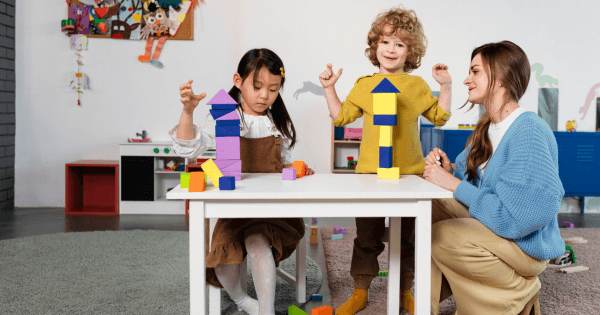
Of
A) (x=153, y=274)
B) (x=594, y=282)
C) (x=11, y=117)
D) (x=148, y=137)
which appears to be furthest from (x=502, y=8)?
(x=11, y=117)

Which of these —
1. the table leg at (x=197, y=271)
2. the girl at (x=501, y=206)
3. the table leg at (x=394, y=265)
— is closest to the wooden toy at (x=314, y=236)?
the table leg at (x=394, y=265)

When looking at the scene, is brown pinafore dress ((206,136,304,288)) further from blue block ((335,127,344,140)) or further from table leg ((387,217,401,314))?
blue block ((335,127,344,140))

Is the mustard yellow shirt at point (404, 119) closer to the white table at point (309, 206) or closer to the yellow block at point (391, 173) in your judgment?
the yellow block at point (391, 173)

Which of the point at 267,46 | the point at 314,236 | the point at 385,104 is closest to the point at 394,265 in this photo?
the point at 385,104

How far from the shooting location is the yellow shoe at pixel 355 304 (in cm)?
185

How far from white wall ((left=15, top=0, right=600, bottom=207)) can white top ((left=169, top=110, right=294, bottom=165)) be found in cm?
252

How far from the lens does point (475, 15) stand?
4.29 m

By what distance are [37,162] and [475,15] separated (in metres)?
4.30

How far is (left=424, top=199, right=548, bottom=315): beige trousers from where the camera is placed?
141cm

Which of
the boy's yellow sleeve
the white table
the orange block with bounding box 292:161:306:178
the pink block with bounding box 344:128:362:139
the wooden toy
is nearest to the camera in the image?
the white table

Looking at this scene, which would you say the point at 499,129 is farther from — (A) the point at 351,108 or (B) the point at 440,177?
(A) the point at 351,108

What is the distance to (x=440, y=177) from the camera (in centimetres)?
153

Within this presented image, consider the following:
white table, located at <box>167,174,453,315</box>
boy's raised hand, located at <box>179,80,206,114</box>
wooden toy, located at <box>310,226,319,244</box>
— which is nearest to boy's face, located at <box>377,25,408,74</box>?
white table, located at <box>167,174,453,315</box>

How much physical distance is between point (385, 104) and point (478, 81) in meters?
0.32
